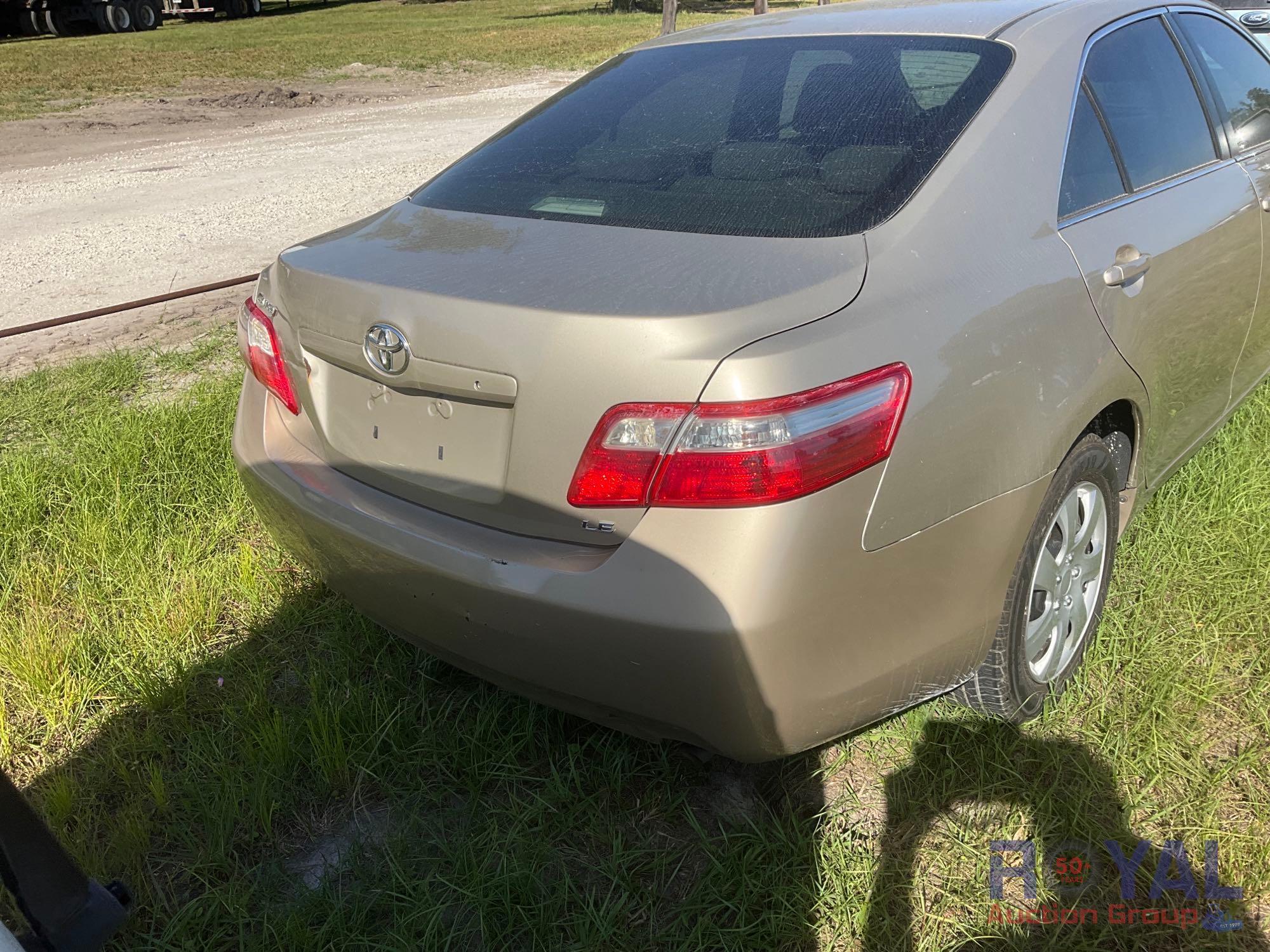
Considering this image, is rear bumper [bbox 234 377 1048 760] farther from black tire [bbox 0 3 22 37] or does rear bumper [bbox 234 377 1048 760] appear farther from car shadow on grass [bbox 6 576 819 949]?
black tire [bbox 0 3 22 37]

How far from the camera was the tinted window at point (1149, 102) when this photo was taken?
8.09 feet

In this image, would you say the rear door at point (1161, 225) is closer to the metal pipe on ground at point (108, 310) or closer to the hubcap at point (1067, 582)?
the hubcap at point (1067, 582)

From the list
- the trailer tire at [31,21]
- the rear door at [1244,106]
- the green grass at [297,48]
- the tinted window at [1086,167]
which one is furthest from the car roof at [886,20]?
the trailer tire at [31,21]

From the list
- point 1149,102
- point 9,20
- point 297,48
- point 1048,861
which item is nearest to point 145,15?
point 9,20

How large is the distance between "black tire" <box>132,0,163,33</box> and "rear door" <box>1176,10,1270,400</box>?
35.1 metres

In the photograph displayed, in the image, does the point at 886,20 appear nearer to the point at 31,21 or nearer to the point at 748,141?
the point at 748,141

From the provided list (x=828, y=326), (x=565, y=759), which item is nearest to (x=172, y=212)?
(x=565, y=759)

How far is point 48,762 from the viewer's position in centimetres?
241

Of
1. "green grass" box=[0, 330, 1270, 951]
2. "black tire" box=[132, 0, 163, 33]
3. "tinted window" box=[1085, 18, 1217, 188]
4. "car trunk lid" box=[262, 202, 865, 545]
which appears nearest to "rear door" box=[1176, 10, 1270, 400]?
"tinted window" box=[1085, 18, 1217, 188]

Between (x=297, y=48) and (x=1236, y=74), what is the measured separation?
26.4 meters

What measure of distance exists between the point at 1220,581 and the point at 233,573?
9.15 ft

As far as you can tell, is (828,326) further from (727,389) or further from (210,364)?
(210,364)

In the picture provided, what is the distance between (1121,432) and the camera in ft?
8.04

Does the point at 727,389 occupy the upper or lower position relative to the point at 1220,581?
upper
